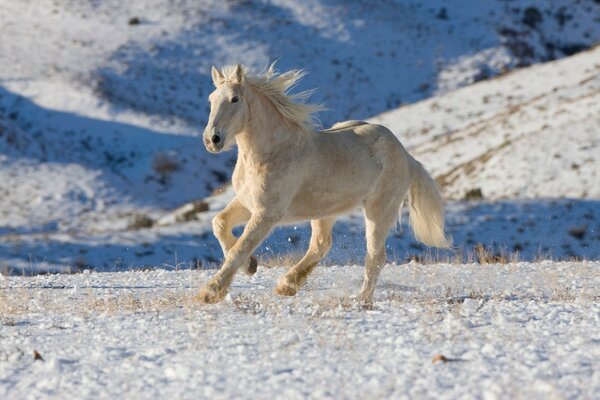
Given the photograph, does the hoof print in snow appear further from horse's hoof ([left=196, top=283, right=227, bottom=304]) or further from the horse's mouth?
the horse's mouth

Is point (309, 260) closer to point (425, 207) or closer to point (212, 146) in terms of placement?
point (425, 207)

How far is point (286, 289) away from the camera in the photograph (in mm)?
9344

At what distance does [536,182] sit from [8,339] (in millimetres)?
23975

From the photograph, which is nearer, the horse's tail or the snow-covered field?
the snow-covered field

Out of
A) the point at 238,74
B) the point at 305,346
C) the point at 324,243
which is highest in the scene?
the point at 238,74

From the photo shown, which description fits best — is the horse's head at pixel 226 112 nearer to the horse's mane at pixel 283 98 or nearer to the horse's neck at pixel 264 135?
the horse's neck at pixel 264 135

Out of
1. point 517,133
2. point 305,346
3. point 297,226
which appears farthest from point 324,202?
point 517,133

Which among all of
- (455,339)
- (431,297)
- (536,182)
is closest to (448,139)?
(536,182)

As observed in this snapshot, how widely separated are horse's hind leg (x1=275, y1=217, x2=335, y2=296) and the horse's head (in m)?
1.58

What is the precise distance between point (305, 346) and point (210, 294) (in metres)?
2.22

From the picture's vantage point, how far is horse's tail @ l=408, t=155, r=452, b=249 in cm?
1067

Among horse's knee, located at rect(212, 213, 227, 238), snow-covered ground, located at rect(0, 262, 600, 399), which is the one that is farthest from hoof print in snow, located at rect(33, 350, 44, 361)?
horse's knee, located at rect(212, 213, 227, 238)

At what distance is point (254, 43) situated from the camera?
186 ft

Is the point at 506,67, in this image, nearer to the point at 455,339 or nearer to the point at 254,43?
the point at 254,43
